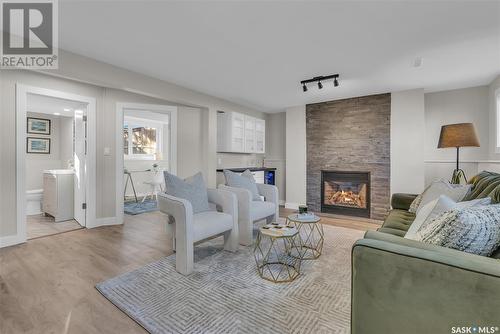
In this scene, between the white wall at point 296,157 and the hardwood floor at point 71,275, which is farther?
the white wall at point 296,157

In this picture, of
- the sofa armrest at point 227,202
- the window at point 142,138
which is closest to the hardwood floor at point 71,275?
the sofa armrest at point 227,202

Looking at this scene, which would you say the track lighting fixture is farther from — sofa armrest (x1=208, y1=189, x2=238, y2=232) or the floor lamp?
sofa armrest (x1=208, y1=189, x2=238, y2=232)

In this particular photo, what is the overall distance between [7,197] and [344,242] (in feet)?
13.9

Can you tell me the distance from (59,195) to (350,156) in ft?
17.3

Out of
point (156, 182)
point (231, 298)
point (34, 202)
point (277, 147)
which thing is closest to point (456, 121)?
point (277, 147)

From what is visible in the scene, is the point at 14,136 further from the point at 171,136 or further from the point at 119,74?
the point at 171,136

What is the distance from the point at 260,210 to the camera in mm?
3248

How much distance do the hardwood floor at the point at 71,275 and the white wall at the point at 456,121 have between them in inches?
183

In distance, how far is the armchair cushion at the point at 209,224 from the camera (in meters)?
2.35

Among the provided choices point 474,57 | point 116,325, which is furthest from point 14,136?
point 474,57

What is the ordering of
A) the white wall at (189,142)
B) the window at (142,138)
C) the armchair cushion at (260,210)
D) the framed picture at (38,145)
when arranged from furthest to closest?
1. the window at (142,138)
2. the framed picture at (38,145)
3. the white wall at (189,142)
4. the armchair cushion at (260,210)

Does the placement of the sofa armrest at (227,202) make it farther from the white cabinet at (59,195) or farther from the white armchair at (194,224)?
the white cabinet at (59,195)

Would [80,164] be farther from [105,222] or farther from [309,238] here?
[309,238]

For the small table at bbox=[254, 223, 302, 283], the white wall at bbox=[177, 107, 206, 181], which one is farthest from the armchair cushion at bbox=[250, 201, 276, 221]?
the white wall at bbox=[177, 107, 206, 181]
